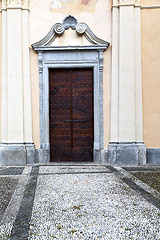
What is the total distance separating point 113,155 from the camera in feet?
22.2

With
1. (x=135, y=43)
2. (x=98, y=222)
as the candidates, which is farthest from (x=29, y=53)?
(x=98, y=222)

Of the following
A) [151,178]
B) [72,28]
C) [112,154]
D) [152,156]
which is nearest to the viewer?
[151,178]

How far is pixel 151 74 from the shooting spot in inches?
273

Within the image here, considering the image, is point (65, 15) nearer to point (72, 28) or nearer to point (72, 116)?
point (72, 28)

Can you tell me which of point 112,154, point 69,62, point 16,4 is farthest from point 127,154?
point 16,4

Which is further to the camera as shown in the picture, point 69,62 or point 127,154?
point 69,62

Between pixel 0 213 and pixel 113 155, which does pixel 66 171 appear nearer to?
pixel 113 155

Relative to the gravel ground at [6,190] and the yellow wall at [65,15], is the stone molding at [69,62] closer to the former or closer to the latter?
the yellow wall at [65,15]

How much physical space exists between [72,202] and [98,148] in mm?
3651

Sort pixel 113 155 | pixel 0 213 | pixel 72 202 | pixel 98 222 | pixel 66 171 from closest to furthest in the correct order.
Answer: pixel 98 222, pixel 0 213, pixel 72 202, pixel 66 171, pixel 113 155

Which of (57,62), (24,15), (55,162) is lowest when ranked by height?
(55,162)

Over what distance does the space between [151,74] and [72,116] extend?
2.43 metres

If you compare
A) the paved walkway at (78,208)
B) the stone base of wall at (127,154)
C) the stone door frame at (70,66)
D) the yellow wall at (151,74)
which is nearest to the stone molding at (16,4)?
the stone door frame at (70,66)

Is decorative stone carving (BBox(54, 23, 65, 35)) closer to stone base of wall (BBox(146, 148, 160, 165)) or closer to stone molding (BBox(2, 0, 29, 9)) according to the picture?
stone molding (BBox(2, 0, 29, 9))
